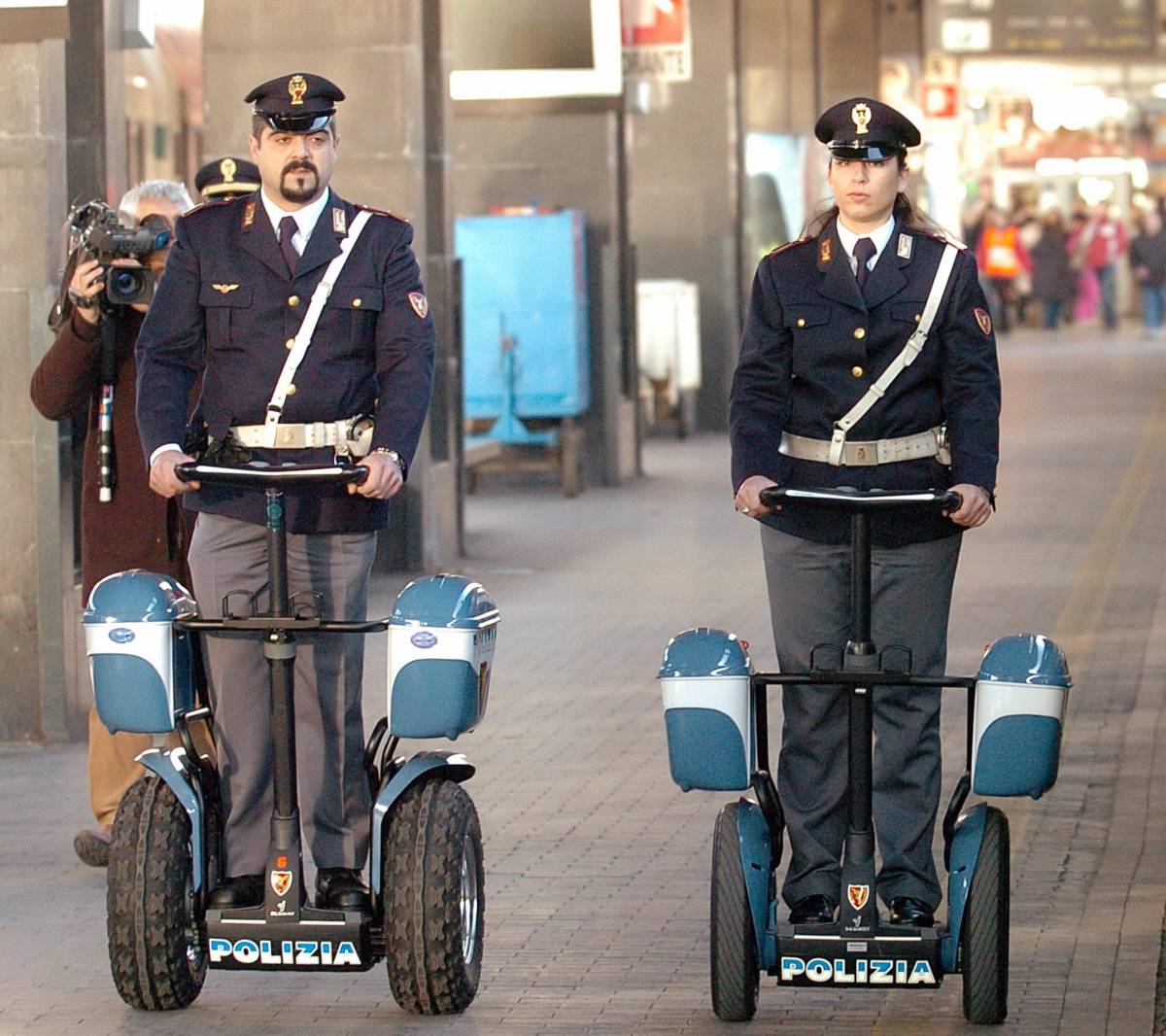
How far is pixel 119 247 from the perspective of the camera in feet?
22.6

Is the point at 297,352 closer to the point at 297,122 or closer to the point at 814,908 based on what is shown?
the point at 297,122

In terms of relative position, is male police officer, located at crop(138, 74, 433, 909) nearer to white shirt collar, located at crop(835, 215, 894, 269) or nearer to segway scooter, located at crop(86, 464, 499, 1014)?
segway scooter, located at crop(86, 464, 499, 1014)

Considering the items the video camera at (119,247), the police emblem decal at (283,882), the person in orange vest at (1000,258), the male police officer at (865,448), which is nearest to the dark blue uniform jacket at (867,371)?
the male police officer at (865,448)

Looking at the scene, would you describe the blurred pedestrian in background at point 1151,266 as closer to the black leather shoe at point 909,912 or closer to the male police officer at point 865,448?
the male police officer at point 865,448

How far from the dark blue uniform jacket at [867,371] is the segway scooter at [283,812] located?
0.71 m

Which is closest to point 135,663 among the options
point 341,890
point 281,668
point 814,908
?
point 281,668

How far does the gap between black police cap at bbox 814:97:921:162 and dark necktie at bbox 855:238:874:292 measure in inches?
7.3

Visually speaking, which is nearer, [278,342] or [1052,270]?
[278,342]

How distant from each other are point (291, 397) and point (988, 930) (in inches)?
70.4

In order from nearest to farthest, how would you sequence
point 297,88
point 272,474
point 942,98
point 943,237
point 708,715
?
point 272,474, point 708,715, point 297,88, point 943,237, point 942,98

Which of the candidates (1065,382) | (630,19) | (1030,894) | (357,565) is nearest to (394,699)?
(357,565)

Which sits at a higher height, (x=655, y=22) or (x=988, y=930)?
(x=655, y=22)

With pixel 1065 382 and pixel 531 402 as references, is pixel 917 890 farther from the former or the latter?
pixel 1065 382

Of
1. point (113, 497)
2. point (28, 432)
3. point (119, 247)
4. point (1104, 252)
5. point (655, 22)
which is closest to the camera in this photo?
point (119, 247)
